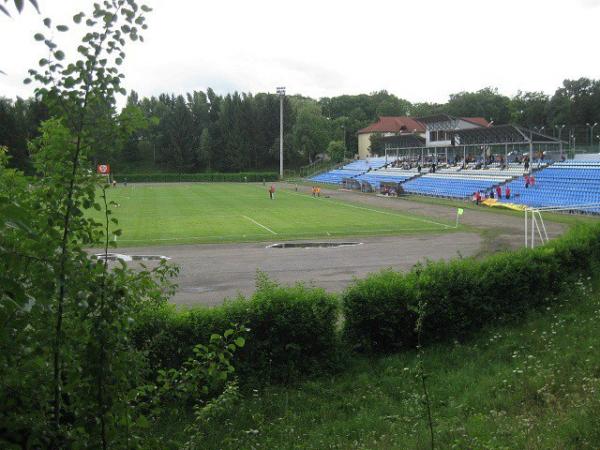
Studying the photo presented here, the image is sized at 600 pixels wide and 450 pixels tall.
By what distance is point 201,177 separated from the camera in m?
102

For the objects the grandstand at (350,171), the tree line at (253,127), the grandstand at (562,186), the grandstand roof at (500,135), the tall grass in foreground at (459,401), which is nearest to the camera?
the tall grass in foreground at (459,401)

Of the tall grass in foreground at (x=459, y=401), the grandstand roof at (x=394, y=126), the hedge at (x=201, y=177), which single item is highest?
the grandstand roof at (x=394, y=126)

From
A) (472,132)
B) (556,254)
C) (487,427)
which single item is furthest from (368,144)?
(487,427)

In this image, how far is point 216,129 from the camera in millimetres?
112438

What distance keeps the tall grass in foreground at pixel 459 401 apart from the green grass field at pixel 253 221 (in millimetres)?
19339

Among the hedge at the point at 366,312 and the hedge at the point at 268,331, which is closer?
the hedge at the point at 268,331

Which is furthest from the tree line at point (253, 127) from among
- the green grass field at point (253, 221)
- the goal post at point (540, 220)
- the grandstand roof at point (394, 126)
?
the goal post at point (540, 220)

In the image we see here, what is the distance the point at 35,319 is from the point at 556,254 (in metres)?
13.1

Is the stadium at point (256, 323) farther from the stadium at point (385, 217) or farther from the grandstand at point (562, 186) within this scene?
the grandstand at point (562, 186)

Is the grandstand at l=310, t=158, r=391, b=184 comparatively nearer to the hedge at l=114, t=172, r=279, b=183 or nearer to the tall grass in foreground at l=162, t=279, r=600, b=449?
the hedge at l=114, t=172, r=279, b=183

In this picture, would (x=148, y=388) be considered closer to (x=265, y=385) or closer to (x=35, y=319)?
(x=35, y=319)

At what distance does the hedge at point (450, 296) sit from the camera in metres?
11.3

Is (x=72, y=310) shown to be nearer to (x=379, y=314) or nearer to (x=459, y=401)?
(x=459, y=401)

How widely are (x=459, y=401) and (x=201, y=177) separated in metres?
96.1
